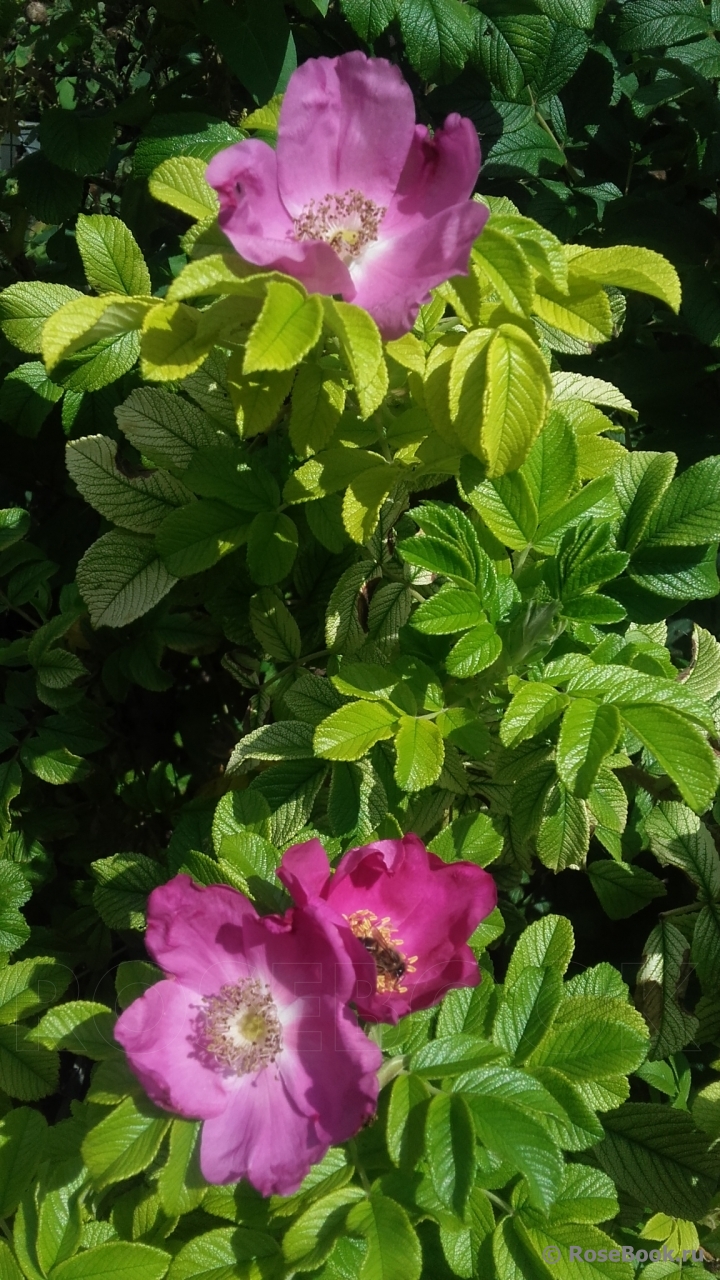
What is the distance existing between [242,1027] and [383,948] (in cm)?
14

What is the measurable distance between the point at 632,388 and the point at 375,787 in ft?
2.84

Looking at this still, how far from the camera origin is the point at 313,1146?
0.72 meters

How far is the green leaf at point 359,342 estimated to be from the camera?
2.22ft

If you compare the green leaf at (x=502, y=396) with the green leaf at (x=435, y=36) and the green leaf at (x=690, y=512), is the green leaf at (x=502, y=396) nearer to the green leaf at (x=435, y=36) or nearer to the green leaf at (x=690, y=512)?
the green leaf at (x=690, y=512)

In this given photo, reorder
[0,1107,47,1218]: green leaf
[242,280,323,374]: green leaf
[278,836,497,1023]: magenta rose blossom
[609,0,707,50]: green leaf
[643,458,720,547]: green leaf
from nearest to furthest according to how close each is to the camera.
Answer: [242,280,323,374]: green leaf
[278,836,497,1023]: magenta rose blossom
[0,1107,47,1218]: green leaf
[643,458,720,547]: green leaf
[609,0,707,50]: green leaf

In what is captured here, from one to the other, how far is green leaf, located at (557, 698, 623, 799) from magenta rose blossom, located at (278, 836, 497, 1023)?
0.12m

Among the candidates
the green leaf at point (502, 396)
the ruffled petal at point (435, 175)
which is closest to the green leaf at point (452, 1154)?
the green leaf at point (502, 396)

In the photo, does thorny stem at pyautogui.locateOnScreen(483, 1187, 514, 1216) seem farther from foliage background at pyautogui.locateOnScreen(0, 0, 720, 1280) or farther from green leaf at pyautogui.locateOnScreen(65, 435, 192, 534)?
green leaf at pyautogui.locateOnScreen(65, 435, 192, 534)

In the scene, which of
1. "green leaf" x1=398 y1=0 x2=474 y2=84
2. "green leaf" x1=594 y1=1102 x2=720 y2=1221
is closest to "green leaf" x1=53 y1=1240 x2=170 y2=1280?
"green leaf" x1=594 y1=1102 x2=720 y2=1221

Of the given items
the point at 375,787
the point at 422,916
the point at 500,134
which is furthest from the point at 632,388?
the point at 422,916

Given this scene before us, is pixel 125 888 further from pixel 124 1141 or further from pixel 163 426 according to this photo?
pixel 163 426

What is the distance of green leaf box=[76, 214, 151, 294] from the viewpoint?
98 cm

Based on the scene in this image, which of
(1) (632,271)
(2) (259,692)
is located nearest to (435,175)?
(1) (632,271)

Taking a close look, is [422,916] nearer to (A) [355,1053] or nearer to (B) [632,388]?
(A) [355,1053]
